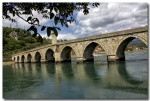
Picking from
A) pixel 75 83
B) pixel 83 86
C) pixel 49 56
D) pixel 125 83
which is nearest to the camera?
pixel 83 86

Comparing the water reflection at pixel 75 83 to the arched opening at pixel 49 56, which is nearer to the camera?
the water reflection at pixel 75 83

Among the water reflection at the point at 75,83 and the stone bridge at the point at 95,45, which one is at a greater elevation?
the stone bridge at the point at 95,45

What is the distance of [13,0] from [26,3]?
250 millimetres

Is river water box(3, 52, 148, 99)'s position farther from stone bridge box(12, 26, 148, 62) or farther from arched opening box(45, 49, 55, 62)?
arched opening box(45, 49, 55, 62)

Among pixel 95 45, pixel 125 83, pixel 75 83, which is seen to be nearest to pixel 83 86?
pixel 75 83

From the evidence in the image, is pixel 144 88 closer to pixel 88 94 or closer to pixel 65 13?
pixel 88 94

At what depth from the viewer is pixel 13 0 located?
3926 millimetres

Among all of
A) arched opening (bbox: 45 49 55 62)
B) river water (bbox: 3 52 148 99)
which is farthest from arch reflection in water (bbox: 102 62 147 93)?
arched opening (bbox: 45 49 55 62)

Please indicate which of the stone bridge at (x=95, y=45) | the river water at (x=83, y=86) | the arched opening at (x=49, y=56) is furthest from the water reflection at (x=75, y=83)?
the arched opening at (x=49, y=56)

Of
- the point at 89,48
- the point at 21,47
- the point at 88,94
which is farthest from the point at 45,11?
the point at 21,47

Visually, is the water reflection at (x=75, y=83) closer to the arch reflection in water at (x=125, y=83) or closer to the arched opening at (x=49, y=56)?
the arch reflection in water at (x=125, y=83)

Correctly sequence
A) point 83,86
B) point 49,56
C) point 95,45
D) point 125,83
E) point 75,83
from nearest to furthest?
point 83,86, point 125,83, point 75,83, point 95,45, point 49,56

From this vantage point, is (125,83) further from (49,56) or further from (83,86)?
(49,56)

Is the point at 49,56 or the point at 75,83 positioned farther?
the point at 49,56
